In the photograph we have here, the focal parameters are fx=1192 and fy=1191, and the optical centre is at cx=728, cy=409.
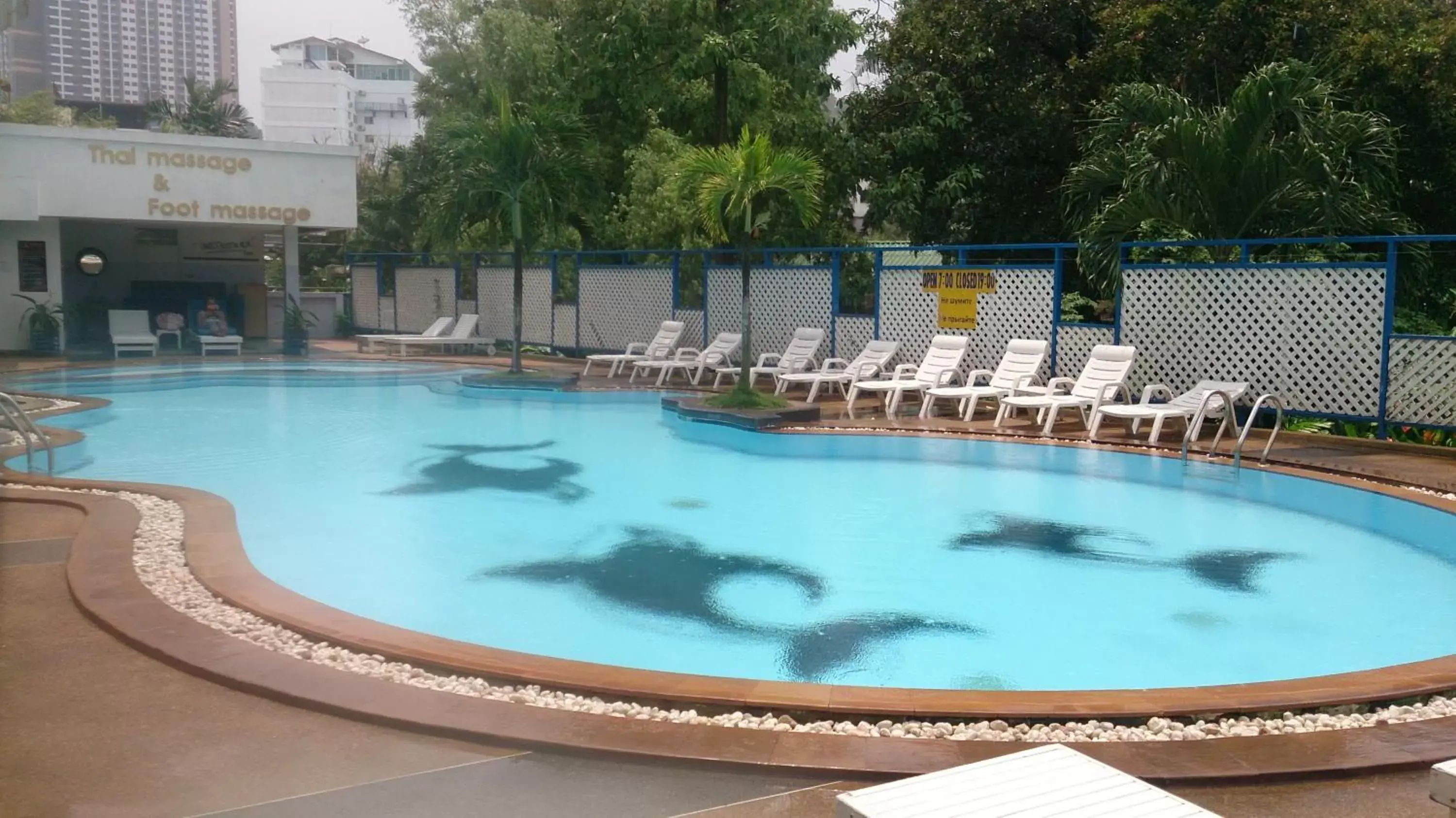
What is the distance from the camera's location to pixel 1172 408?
1062cm

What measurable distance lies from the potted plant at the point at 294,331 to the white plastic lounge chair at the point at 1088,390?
45.1 feet

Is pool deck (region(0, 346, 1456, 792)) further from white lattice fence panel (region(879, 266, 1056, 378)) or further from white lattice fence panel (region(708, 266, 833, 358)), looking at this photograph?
white lattice fence panel (region(708, 266, 833, 358))

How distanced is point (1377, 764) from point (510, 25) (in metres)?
21.5

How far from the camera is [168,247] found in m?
23.9

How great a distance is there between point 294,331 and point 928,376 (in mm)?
13110

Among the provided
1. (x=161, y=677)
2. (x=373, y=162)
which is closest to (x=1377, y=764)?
(x=161, y=677)

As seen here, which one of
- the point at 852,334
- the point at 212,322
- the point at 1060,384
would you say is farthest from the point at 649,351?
the point at 212,322

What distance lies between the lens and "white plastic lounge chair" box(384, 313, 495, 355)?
71.4 ft

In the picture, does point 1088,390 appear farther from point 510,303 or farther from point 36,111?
point 510,303

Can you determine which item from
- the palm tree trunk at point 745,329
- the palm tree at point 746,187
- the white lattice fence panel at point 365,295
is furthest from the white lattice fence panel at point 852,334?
the white lattice fence panel at point 365,295

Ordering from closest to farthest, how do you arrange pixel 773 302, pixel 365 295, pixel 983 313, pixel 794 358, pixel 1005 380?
pixel 1005 380
pixel 983 313
pixel 794 358
pixel 773 302
pixel 365 295

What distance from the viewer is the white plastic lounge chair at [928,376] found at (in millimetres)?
12750

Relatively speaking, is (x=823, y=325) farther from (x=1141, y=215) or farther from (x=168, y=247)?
(x=168, y=247)

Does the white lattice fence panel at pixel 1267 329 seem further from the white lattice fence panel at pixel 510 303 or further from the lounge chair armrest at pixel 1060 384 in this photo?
the white lattice fence panel at pixel 510 303
